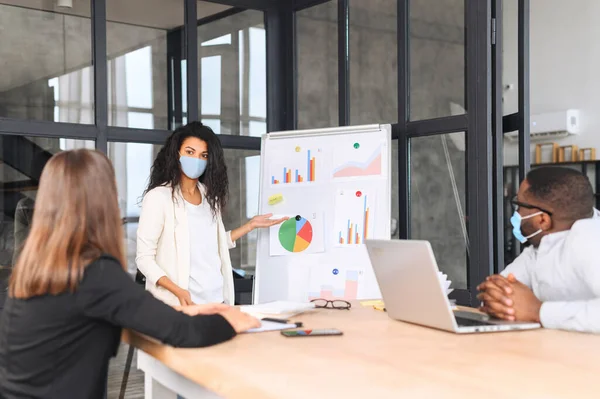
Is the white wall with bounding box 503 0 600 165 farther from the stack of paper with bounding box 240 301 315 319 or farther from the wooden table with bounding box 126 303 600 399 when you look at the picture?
the wooden table with bounding box 126 303 600 399

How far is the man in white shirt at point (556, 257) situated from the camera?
1.95m

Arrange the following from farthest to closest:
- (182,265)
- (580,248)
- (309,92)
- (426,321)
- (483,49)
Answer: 1. (309,92)
2. (483,49)
3. (182,265)
4. (426,321)
5. (580,248)

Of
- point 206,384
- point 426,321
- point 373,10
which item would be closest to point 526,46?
point 373,10

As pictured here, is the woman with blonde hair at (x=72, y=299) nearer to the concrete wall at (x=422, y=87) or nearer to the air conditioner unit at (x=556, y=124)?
the concrete wall at (x=422, y=87)

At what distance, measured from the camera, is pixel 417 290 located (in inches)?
81.7

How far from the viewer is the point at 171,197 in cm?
337

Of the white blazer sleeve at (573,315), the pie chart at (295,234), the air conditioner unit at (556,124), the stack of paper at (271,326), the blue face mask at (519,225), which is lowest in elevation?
the stack of paper at (271,326)

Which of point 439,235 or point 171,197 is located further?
point 439,235

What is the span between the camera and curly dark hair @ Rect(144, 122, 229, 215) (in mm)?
3484

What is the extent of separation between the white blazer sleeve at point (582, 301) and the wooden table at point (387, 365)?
33 mm

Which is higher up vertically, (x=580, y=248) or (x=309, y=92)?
(x=309, y=92)

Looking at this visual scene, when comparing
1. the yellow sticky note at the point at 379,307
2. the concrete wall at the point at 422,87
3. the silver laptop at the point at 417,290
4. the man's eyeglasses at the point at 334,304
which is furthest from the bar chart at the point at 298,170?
the silver laptop at the point at 417,290

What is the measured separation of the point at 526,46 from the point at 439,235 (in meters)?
1.09

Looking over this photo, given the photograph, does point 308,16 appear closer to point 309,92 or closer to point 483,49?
point 309,92
